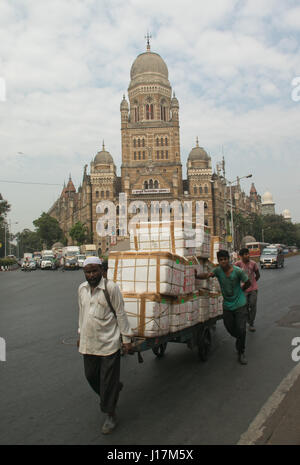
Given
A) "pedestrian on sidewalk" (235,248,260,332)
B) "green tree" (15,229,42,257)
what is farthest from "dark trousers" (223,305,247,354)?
"green tree" (15,229,42,257)

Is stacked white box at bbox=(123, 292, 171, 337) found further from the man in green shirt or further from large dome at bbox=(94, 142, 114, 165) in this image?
large dome at bbox=(94, 142, 114, 165)

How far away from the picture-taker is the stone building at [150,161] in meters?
66.6

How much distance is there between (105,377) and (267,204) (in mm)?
149353

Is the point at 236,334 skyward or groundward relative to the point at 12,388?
skyward

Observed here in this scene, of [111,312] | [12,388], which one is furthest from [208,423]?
[12,388]

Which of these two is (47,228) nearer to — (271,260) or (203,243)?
(271,260)

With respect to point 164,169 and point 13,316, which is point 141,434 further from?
point 164,169

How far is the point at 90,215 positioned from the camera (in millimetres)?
68188

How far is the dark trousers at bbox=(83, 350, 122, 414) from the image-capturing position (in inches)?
153

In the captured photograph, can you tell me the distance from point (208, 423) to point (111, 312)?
143 cm

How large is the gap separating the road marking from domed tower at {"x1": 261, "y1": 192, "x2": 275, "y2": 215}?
14453 cm

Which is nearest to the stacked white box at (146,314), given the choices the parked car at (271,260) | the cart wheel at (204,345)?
the cart wheel at (204,345)

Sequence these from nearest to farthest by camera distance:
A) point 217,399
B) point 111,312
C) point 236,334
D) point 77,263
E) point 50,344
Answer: point 111,312, point 217,399, point 236,334, point 50,344, point 77,263

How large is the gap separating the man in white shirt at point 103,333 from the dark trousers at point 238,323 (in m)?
2.33
